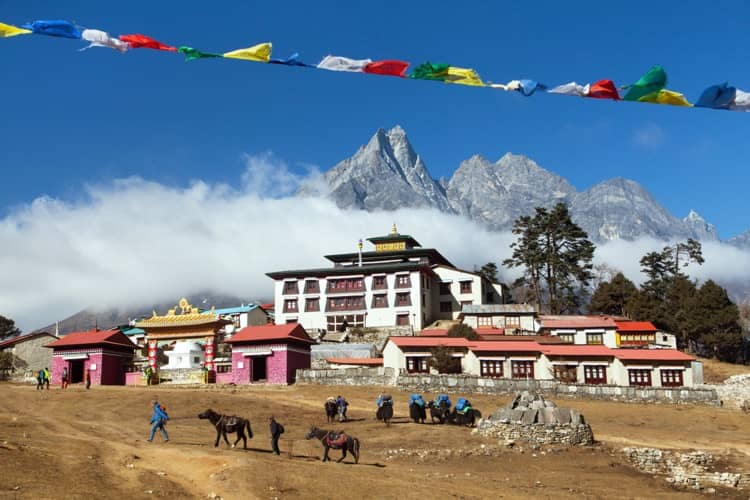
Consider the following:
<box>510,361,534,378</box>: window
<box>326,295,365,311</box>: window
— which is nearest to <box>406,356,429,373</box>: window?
<box>510,361,534,378</box>: window

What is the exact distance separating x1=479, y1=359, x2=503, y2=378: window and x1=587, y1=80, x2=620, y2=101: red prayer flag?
145 ft

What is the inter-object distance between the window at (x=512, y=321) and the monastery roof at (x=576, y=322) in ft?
7.89

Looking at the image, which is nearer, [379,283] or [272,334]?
[272,334]

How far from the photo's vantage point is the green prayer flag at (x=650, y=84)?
48.1 feet

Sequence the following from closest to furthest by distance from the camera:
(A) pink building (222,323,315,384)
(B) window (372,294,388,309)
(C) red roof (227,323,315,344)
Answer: (A) pink building (222,323,315,384) → (C) red roof (227,323,315,344) → (B) window (372,294,388,309)

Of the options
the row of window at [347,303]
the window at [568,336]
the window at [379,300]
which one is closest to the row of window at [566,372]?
the window at [568,336]

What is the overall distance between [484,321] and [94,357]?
42.7 m

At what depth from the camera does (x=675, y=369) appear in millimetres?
55844

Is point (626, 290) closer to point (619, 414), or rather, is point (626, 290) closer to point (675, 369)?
point (675, 369)

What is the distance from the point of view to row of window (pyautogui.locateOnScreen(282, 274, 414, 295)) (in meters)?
88.2

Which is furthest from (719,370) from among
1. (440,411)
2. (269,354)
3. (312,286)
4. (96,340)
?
(96,340)

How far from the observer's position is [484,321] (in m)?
83.2

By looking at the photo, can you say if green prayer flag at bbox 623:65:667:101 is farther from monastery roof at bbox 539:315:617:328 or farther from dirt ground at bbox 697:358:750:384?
monastery roof at bbox 539:315:617:328

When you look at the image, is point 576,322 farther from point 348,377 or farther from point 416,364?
point 348,377
